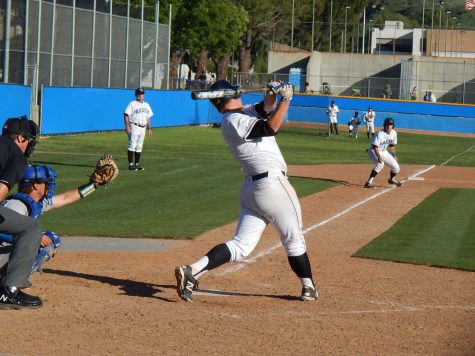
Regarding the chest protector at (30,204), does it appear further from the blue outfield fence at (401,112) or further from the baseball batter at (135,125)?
the blue outfield fence at (401,112)

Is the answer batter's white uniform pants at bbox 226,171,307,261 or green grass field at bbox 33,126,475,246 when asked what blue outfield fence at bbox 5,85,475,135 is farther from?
batter's white uniform pants at bbox 226,171,307,261

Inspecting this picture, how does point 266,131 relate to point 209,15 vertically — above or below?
below

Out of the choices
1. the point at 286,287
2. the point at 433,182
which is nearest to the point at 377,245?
the point at 286,287

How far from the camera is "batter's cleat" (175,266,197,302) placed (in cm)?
850

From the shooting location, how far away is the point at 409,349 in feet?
23.7

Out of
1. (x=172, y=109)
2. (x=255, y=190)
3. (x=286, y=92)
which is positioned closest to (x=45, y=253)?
(x=255, y=190)

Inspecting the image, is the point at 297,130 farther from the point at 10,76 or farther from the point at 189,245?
the point at 189,245

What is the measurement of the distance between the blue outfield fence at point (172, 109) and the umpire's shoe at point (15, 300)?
68.8ft

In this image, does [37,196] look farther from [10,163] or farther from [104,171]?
[10,163]

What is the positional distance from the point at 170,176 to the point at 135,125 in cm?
188

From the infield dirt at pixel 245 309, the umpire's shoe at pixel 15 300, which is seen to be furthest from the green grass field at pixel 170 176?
the umpire's shoe at pixel 15 300

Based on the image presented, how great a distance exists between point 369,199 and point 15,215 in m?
11.9

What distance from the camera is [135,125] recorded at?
22250 millimetres

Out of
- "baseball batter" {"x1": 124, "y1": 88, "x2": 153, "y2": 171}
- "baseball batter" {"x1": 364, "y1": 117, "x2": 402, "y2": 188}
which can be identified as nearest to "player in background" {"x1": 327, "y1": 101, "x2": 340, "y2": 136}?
"baseball batter" {"x1": 364, "y1": 117, "x2": 402, "y2": 188}
